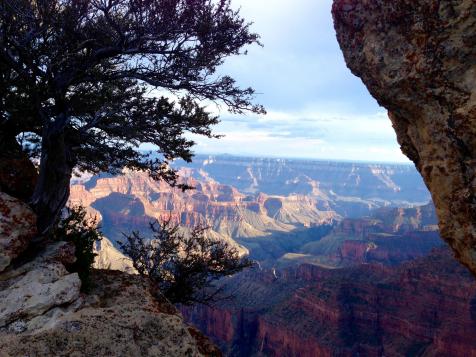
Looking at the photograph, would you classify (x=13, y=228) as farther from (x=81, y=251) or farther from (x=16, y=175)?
(x=16, y=175)

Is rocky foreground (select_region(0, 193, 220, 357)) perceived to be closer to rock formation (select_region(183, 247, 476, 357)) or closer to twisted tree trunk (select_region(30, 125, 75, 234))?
twisted tree trunk (select_region(30, 125, 75, 234))

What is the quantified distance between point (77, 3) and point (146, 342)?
26.7ft

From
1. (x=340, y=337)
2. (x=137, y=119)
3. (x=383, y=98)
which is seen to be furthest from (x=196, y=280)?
(x=340, y=337)

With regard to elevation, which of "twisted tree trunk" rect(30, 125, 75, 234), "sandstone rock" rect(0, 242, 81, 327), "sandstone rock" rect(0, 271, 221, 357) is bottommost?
"sandstone rock" rect(0, 242, 81, 327)

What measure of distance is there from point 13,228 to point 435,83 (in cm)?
905

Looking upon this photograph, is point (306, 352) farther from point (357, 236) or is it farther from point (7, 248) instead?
point (357, 236)

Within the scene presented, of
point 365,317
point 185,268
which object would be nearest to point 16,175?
point 185,268

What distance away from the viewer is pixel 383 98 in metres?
7.70

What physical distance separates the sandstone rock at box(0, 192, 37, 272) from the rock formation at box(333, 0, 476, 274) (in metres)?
8.18

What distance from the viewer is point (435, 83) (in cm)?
654

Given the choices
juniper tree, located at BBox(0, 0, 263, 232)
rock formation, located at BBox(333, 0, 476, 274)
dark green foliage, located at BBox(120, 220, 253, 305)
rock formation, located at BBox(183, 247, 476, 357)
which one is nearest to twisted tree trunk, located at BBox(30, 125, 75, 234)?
juniper tree, located at BBox(0, 0, 263, 232)

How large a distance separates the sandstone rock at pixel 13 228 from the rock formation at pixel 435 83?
8181 mm

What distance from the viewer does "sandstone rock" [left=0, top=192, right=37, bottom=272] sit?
852cm

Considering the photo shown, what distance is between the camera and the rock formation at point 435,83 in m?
6.20
